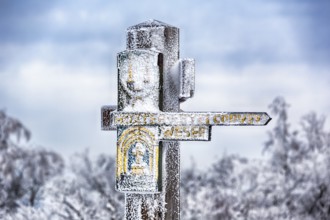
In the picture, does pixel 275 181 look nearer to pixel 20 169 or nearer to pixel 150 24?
pixel 20 169

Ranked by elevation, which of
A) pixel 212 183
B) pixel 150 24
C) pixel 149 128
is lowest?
pixel 212 183

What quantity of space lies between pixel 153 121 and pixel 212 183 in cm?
1619

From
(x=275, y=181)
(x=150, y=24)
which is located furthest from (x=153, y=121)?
(x=275, y=181)

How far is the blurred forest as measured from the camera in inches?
469

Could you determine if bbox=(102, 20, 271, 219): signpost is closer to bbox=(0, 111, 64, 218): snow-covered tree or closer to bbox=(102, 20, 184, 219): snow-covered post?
bbox=(102, 20, 184, 219): snow-covered post

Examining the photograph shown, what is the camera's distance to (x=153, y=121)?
12.9 feet

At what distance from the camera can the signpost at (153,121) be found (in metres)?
3.89

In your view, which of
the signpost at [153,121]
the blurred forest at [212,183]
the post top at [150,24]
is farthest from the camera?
the blurred forest at [212,183]

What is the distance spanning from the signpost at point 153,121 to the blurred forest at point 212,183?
18.1 feet

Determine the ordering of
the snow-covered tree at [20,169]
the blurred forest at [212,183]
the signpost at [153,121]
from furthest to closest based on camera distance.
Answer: the snow-covered tree at [20,169] → the blurred forest at [212,183] → the signpost at [153,121]

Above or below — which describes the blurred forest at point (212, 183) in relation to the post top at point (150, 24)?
below

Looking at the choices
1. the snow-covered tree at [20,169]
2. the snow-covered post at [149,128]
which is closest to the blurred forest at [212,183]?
the snow-covered tree at [20,169]

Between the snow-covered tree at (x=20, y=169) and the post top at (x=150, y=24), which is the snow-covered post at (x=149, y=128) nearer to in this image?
the post top at (x=150, y=24)

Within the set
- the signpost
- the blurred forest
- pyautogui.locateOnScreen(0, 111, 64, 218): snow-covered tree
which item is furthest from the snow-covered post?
pyautogui.locateOnScreen(0, 111, 64, 218): snow-covered tree
